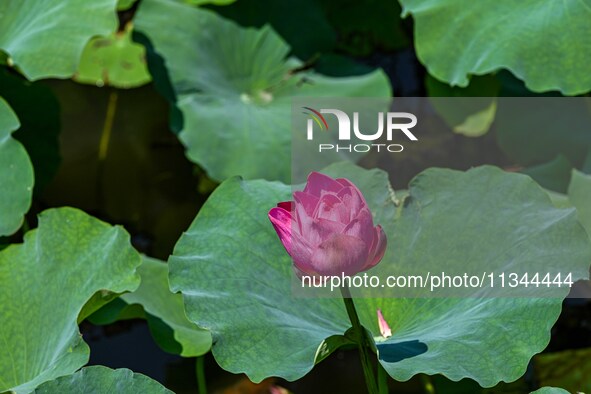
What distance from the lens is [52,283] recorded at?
163 centimetres

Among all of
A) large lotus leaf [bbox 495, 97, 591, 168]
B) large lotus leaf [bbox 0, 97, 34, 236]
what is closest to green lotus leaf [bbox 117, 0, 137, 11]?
large lotus leaf [bbox 0, 97, 34, 236]

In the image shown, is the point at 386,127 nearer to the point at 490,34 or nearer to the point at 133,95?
the point at 490,34

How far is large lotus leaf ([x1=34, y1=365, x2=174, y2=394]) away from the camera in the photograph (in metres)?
1.31

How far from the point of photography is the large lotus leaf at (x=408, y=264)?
1369mm

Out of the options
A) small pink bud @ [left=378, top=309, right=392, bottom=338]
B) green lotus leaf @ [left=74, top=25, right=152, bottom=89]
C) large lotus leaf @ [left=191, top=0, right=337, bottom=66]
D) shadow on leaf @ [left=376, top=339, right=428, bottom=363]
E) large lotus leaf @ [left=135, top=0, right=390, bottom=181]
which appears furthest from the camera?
green lotus leaf @ [left=74, top=25, right=152, bottom=89]

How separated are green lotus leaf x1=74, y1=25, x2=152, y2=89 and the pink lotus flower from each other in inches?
62.8

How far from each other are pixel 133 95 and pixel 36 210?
1.84 ft

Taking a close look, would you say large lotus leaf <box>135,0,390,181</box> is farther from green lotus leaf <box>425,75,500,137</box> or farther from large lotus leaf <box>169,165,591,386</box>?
large lotus leaf <box>169,165,591,386</box>

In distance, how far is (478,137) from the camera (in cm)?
268

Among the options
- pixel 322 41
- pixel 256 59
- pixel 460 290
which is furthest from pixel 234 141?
pixel 460 290

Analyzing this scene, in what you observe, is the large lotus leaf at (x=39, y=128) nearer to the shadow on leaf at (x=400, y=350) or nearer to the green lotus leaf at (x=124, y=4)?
the green lotus leaf at (x=124, y=4)

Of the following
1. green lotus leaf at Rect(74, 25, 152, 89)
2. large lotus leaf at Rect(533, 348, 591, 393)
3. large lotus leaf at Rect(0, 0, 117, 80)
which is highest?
large lotus leaf at Rect(0, 0, 117, 80)

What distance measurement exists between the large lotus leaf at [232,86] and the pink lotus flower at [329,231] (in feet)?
3.13

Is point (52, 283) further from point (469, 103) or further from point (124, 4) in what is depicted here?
point (469, 103)
